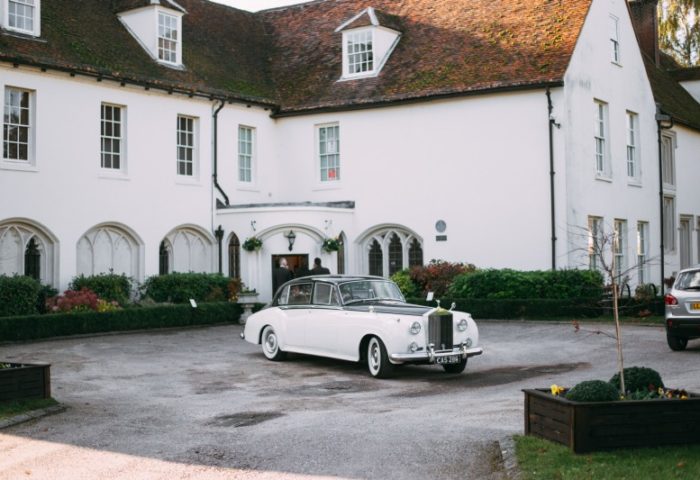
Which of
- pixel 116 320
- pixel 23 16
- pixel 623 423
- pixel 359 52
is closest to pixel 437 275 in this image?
pixel 359 52

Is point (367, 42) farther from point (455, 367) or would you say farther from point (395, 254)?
point (455, 367)

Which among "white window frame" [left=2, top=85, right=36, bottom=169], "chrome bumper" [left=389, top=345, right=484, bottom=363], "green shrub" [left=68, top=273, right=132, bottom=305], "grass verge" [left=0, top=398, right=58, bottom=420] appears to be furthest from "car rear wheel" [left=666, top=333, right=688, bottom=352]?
"white window frame" [left=2, top=85, right=36, bottom=169]

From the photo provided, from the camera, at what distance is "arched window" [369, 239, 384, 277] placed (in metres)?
29.0

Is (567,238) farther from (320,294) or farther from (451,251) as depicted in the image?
(320,294)

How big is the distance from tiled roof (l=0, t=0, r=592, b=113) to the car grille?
500 inches

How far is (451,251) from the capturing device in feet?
89.6

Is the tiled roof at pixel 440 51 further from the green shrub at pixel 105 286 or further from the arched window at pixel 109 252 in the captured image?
the green shrub at pixel 105 286

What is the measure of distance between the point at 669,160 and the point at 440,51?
34.4 ft

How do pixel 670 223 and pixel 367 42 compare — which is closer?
pixel 367 42

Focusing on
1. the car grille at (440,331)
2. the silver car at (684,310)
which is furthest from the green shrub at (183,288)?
the silver car at (684,310)

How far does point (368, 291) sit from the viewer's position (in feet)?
52.5

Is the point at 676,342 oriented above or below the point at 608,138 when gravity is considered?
below

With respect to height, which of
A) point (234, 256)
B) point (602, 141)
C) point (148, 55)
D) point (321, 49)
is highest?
point (321, 49)

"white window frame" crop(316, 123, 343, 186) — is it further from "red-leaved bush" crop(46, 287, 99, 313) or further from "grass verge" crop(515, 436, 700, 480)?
"grass verge" crop(515, 436, 700, 480)
